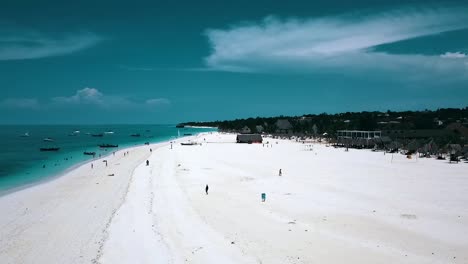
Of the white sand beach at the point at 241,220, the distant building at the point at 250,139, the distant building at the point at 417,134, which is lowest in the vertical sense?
the white sand beach at the point at 241,220

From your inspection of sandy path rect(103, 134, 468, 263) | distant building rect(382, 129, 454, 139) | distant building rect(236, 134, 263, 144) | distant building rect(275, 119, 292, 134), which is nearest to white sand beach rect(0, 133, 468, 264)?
sandy path rect(103, 134, 468, 263)

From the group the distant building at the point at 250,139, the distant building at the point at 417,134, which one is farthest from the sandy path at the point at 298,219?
the distant building at the point at 250,139

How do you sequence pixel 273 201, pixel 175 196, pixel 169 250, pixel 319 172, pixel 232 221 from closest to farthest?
pixel 169 250 < pixel 232 221 < pixel 273 201 < pixel 175 196 < pixel 319 172

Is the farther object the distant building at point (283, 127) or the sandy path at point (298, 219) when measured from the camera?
the distant building at point (283, 127)

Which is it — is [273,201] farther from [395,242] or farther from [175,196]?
[395,242]

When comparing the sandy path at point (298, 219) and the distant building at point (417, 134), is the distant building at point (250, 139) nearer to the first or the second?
the distant building at point (417, 134)

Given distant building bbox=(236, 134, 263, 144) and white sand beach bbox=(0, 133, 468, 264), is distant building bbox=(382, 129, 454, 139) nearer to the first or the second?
distant building bbox=(236, 134, 263, 144)

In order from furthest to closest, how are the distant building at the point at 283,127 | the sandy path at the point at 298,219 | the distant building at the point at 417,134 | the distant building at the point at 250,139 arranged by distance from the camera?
1. the distant building at the point at 283,127
2. the distant building at the point at 250,139
3. the distant building at the point at 417,134
4. the sandy path at the point at 298,219

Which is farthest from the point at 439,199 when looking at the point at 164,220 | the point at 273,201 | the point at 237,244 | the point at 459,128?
the point at 459,128

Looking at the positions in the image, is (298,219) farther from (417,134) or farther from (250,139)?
(250,139)
